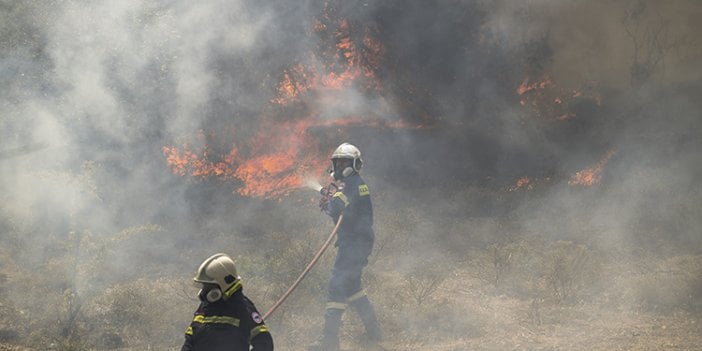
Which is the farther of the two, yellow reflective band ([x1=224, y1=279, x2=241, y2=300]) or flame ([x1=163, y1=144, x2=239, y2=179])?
flame ([x1=163, y1=144, x2=239, y2=179])

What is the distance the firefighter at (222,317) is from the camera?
3297mm

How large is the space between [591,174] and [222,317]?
888 cm

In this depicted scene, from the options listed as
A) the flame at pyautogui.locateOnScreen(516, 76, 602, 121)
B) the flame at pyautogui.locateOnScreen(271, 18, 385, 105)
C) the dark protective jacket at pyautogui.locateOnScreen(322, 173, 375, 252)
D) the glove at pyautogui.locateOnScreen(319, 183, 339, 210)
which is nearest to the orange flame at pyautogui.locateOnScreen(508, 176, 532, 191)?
the flame at pyautogui.locateOnScreen(516, 76, 602, 121)

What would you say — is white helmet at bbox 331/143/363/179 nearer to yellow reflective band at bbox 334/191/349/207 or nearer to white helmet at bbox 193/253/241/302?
yellow reflective band at bbox 334/191/349/207

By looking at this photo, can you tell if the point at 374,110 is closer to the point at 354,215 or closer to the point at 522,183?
the point at 522,183

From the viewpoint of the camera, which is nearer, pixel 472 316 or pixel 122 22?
pixel 472 316

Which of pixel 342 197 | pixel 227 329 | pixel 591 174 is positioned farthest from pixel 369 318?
pixel 591 174

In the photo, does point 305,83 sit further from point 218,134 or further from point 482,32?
point 482,32

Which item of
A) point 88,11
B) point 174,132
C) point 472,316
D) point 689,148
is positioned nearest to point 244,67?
point 174,132

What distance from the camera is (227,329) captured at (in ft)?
11.0

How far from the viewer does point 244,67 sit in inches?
427

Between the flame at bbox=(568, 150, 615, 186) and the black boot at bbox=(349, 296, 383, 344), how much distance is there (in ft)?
18.9

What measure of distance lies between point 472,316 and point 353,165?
249cm

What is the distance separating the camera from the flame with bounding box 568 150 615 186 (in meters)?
10.4
